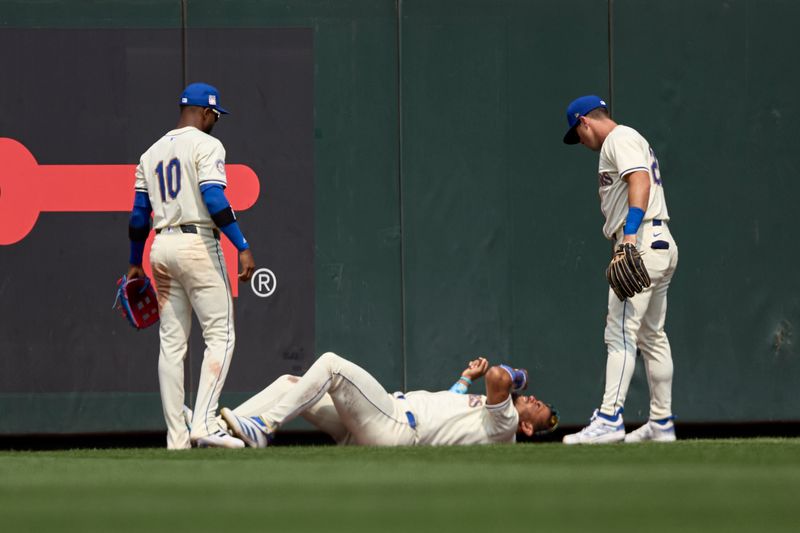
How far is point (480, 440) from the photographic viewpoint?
7270mm

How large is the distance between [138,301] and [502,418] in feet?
7.44

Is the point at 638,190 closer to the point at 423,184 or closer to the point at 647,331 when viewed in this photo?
the point at 647,331

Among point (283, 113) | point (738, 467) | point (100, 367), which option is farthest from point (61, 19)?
point (738, 467)

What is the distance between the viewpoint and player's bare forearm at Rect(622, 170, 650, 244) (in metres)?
7.34

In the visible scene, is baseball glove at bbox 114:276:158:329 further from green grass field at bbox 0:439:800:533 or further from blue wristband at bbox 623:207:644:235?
blue wristband at bbox 623:207:644:235

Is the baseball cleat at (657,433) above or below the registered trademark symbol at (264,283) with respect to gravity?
below

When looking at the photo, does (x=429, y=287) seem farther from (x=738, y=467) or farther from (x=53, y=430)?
(x=738, y=467)

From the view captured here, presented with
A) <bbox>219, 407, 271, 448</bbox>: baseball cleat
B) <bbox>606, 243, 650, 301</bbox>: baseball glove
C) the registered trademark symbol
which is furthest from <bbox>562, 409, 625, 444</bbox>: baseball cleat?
the registered trademark symbol

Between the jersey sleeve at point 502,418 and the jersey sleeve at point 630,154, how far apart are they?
4.84 ft

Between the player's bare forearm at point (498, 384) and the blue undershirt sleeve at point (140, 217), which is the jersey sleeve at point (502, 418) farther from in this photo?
the blue undershirt sleeve at point (140, 217)

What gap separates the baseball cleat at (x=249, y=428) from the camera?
700 cm

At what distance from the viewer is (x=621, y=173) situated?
7461 mm

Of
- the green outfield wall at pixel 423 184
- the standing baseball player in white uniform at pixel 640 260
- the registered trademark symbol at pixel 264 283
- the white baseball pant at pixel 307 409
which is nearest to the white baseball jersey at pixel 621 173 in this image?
the standing baseball player in white uniform at pixel 640 260

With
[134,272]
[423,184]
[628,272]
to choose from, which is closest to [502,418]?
[628,272]
